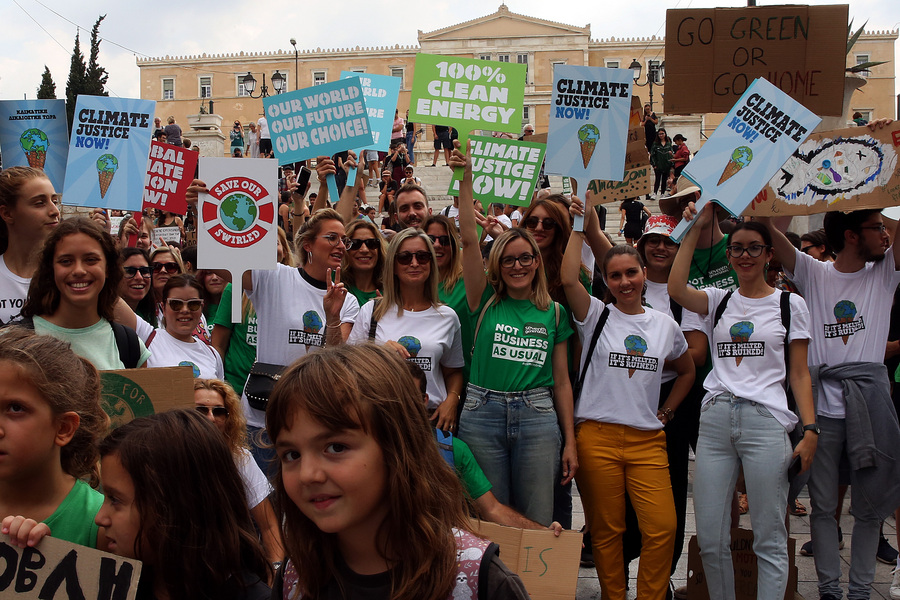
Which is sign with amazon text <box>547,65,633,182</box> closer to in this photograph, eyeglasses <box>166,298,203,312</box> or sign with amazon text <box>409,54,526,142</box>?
sign with amazon text <box>409,54,526,142</box>

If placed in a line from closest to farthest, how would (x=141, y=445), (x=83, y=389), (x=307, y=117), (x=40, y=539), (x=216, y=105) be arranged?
1. (x=40, y=539)
2. (x=141, y=445)
3. (x=83, y=389)
4. (x=307, y=117)
5. (x=216, y=105)

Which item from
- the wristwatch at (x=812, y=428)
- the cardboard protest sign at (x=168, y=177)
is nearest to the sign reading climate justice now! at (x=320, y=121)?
the cardboard protest sign at (x=168, y=177)

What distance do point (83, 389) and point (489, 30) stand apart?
59.9 metres

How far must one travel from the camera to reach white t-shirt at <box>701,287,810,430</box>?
12.6ft

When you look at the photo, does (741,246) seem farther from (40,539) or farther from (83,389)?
(40,539)

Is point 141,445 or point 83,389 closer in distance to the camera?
point 141,445

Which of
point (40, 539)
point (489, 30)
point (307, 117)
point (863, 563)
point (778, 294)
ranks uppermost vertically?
point (489, 30)

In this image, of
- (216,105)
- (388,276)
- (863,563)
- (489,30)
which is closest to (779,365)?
(863,563)

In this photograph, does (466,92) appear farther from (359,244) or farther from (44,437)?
(44,437)

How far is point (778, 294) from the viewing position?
400 centimetres

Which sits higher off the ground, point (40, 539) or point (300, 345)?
point (300, 345)

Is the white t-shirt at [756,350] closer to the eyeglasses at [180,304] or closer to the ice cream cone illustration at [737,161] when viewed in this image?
the ice cream cone illustration at [737,161]

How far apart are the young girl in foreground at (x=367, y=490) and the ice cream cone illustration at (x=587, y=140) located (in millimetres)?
3471

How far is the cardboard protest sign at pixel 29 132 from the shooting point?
5.30 meters
